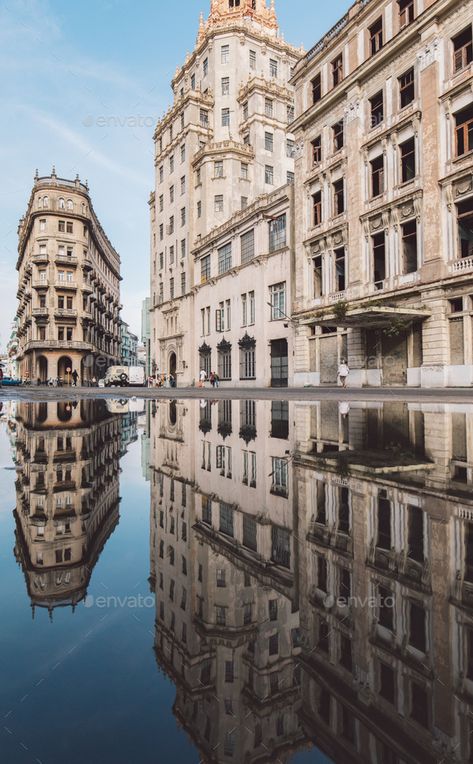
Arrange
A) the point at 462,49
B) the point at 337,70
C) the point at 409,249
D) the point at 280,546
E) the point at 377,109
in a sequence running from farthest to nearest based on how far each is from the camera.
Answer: the point at 337,70 → the point at 377,109 → the point at 409,249 → the point at 462,49 → the point at 280,546

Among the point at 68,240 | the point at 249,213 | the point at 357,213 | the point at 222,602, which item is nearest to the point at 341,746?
the point at 222,602

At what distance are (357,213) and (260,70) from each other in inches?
1241

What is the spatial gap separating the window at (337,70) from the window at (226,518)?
109ft

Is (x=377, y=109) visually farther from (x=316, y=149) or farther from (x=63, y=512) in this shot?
(x=63, y=512)

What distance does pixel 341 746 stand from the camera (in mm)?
1054

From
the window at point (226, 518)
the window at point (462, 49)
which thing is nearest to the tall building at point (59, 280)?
the window at point (462, 49)

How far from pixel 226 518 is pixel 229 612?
43.3 inches

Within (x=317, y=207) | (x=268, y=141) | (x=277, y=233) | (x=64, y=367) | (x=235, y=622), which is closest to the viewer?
(x=235, y=622)

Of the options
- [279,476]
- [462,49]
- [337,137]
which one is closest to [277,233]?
[337,137]

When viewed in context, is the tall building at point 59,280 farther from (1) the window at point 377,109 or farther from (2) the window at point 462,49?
(2) the window at point 462,49

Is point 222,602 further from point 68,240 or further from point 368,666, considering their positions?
point 68,240

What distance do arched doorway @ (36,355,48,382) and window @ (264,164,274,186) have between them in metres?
33.4

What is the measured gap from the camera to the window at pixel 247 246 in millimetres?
38850

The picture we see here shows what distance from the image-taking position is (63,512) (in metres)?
2.54
